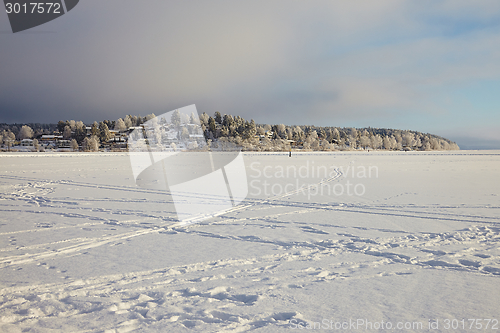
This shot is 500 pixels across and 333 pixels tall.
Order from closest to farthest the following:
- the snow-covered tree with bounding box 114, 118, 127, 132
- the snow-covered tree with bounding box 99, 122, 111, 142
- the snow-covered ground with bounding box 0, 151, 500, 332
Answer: the snow-covered ground with bounding box 0, 151, 500, 332 → the snow-covered tree with bounding box 99, 122, 111, 142 → the snow-covered tree with bounding box 114, 118, 127, 132

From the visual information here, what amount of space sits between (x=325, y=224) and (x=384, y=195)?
543 cm

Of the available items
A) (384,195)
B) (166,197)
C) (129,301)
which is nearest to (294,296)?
(129,301)

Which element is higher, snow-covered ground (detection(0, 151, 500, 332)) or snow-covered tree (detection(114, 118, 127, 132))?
snow-covered tree (detection(114, 118, 127, 132))

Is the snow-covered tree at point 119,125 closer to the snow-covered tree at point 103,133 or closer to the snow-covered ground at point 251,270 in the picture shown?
the snow-covered tree at point 103,133

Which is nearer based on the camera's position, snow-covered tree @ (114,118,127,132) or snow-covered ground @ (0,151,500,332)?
snow-covered ground @ (0,151,500,332)

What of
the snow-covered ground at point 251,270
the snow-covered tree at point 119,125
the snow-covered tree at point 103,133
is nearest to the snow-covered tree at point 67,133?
the snow-covered tree at point 103,133

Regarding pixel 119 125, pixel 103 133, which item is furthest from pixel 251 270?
pixel 119 125

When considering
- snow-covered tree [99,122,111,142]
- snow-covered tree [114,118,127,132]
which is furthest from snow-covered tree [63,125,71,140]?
snow-covered tree [114,118,127,132]

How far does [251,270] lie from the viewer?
14.0 feet

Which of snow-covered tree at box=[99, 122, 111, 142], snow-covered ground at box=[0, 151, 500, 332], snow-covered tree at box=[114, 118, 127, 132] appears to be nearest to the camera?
snow-covered ground at box=[0, 151, 500, 332]

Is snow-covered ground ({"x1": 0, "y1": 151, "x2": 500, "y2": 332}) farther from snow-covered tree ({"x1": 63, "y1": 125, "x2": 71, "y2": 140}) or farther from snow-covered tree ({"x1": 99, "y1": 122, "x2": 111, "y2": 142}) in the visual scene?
snow-covered tree ({"x1": 63, "y1": 125, "x2": 71, "y2": 140})

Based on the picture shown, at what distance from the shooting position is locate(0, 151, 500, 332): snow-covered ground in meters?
3.06

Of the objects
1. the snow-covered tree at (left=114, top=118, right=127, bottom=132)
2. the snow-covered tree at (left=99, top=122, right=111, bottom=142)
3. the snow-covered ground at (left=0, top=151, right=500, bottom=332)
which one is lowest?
the snow-covered ground at (left=0, top=151, right=500, bottom=332)

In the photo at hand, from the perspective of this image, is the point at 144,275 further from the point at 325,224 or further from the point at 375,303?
the point at 325,224
